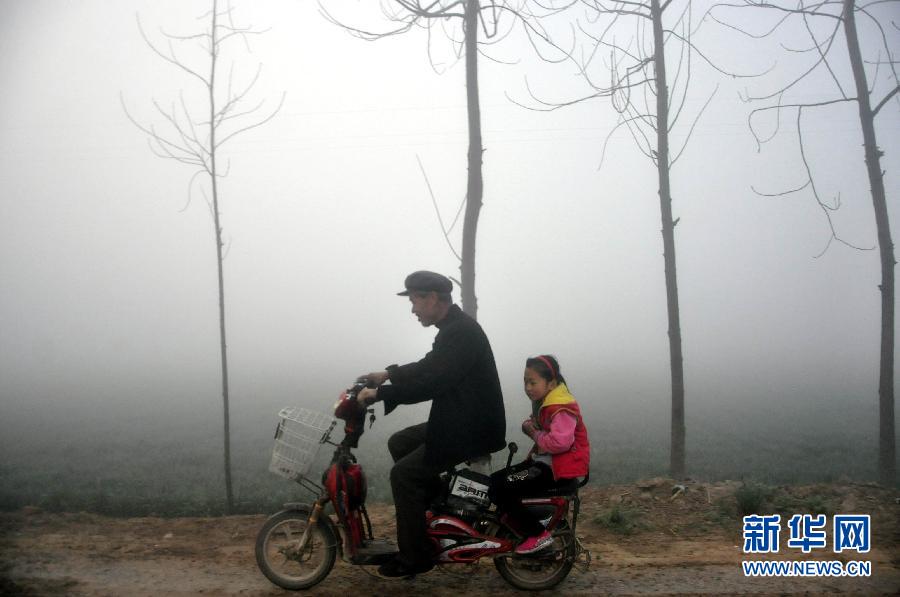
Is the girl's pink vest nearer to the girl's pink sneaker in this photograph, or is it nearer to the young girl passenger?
the young girl passenger

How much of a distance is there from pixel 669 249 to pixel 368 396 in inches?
234

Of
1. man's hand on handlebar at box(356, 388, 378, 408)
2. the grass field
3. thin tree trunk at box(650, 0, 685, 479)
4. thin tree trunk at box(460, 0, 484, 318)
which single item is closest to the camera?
man's hand on handlebar at box(356, 388, 378, 408)

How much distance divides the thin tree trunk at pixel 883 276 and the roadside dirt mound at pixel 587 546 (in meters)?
1.62

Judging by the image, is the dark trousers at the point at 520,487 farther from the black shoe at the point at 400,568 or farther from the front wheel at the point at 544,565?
the black shoe at the point at 400,568

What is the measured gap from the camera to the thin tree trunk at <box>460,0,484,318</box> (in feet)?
27.3

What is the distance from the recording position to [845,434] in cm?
1633

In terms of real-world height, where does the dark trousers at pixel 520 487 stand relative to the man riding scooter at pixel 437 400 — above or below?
below

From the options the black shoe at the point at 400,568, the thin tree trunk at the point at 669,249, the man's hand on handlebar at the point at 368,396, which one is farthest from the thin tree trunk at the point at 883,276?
the man's hand on handlebar at the point at 368,396

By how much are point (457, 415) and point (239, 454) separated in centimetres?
975

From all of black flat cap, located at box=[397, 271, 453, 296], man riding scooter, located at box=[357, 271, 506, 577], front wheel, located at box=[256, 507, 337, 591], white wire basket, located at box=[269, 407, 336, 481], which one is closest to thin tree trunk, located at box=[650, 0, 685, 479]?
man riding scooter, located at box=[357, 271, 506, 577]

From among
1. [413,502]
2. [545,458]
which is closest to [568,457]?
[545,458]

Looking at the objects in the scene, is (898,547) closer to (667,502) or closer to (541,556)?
(667,502)

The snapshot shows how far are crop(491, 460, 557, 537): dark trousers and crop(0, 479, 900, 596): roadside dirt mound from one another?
590 millimetres

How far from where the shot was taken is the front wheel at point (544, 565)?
4.92m
